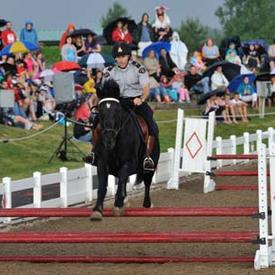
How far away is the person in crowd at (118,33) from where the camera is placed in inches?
1212

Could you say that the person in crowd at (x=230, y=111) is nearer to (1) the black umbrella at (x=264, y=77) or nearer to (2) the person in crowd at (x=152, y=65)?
(2) the person in crowd at (x=152, y=65)

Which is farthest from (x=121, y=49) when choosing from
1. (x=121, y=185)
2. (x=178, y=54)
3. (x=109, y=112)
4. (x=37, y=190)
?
(x=178, y=54)

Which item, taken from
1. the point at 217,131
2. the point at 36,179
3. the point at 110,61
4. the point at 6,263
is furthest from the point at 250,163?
the point at 6,263

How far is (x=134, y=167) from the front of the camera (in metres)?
12.0

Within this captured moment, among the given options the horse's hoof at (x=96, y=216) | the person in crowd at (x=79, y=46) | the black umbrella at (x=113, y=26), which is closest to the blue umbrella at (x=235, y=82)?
the black umbrella at (x=113, y=26)

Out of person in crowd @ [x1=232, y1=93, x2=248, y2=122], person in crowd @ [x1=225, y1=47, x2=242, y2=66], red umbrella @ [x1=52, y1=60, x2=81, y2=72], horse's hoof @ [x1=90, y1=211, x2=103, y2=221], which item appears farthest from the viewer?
person in crowd @ [x1=225, y1=47, x2=242, y2=66]

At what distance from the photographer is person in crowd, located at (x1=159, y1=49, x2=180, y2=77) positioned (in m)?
30.6

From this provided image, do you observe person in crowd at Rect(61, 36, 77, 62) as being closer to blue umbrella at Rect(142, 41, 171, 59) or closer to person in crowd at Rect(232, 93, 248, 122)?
blue umbrella at Rect(142, 41, 171, 59)

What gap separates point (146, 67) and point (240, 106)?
3669 millimetres

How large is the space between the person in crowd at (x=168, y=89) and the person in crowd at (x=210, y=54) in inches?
146

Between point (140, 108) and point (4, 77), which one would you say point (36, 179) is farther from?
point (4, 77)

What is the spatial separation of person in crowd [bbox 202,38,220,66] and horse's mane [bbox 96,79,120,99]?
72.7 ft

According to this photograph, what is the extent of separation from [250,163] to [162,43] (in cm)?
638

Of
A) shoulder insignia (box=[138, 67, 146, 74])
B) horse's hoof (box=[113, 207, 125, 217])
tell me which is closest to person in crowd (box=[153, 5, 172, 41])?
shoulder insignia (box=[138, 67, 146, 74])
